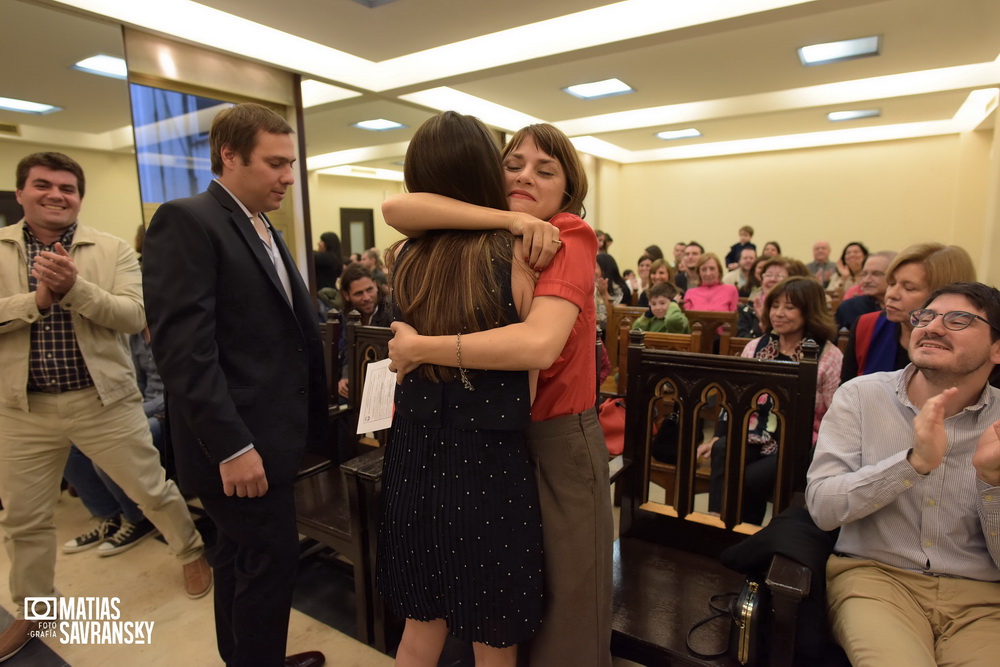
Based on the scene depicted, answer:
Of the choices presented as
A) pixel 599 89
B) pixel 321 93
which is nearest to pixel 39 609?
pixel 321 93

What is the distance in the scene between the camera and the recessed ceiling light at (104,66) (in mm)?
3494

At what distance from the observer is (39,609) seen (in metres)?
1.92

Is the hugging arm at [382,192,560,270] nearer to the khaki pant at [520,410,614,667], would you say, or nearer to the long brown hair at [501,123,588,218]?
the long brown hair at [501,123,588,218]

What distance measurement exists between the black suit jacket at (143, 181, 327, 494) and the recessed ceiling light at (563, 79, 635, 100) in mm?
5025

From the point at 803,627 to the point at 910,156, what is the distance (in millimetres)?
9252

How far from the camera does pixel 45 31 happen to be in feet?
10.8

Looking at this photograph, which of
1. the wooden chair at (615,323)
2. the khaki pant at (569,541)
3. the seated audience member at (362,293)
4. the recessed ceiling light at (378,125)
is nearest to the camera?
the khaki pant at (569,541)

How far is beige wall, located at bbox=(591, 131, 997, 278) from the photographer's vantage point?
7.86 metres

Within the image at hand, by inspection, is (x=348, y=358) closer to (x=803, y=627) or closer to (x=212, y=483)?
(x=212, y=483)

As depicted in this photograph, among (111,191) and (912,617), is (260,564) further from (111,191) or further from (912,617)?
(111,191)

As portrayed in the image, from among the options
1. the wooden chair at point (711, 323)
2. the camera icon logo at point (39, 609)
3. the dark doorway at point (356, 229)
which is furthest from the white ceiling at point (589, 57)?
the dark doorway at point (356, 229)

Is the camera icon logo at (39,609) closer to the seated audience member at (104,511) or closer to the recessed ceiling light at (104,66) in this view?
the seated audience member at (104,511)

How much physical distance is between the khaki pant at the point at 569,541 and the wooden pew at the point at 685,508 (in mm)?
396

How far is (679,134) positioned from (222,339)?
27.1 feet
